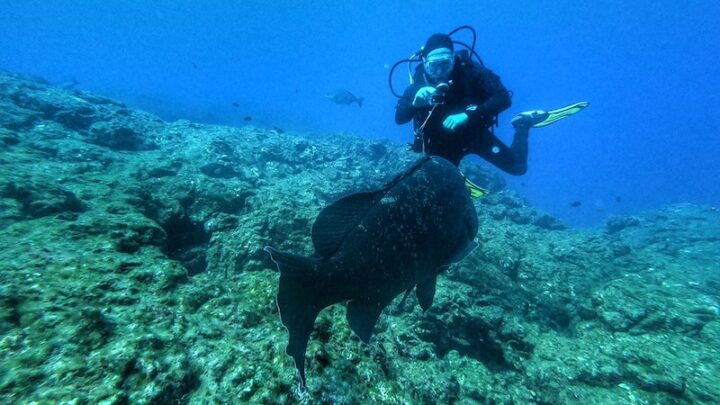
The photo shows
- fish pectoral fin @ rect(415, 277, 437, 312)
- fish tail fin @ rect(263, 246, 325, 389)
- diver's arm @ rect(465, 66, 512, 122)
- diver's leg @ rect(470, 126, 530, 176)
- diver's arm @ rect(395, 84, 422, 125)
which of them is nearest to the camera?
fish tail fin @ rect(263, 246, 325, 389)

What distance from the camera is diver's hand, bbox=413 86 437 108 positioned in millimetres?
4980

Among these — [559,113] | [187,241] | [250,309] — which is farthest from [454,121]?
[559,113]

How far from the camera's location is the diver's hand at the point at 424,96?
4.98m

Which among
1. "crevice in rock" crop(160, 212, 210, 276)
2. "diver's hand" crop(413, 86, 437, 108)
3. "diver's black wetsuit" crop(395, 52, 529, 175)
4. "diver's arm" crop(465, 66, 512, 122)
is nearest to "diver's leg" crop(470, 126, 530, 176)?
"diver's black wetsuit" crop(395, 52, 529, 175)

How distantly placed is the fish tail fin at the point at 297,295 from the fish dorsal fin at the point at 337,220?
0.11m

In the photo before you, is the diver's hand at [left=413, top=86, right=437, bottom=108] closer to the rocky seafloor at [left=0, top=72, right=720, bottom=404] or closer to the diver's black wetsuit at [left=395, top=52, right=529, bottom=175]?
the diver's black wetsuit at [left=395, top=52, right=529, bottom=175]

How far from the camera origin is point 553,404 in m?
4.40

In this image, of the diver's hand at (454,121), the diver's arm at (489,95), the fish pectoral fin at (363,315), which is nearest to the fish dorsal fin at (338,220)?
the fish pectoral fin at (363,315)

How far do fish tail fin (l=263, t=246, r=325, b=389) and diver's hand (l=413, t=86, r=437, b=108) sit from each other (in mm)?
3901

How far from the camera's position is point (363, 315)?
2121mm

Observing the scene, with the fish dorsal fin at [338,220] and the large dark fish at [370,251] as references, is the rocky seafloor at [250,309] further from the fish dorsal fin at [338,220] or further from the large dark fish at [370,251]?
the large dark fish at [370,251]

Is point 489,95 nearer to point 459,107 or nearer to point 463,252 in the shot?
point 459,107

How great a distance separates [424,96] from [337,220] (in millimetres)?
3713

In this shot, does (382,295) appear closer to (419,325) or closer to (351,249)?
(351,249)
